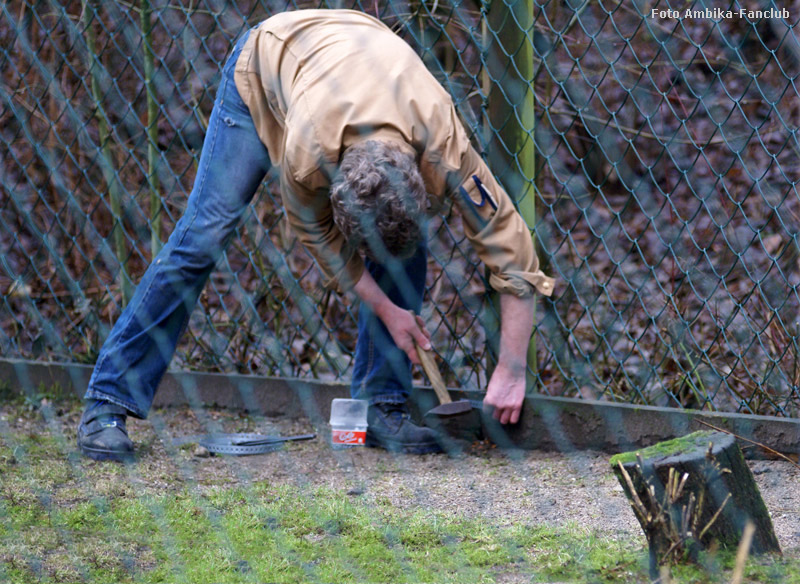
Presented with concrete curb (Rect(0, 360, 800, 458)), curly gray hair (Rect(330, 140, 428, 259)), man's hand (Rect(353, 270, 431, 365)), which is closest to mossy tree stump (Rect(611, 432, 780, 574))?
concrete curb (Rect(0, 360, 800, 458))

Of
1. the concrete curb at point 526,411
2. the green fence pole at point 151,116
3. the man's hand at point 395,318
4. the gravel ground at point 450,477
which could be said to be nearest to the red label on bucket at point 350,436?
the gravel ground at point 450,477

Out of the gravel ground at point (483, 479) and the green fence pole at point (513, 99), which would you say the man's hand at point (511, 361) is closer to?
the gravel ground at point (483, 479)

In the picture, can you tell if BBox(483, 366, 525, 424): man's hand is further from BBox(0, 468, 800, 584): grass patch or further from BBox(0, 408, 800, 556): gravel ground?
BBox(0, 468, 800, 584): grass patch

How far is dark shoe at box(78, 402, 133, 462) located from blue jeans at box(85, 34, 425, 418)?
0.12ft

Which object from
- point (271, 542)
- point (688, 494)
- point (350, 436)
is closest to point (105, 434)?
point (350, 436)

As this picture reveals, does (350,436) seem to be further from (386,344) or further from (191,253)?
(191,253)

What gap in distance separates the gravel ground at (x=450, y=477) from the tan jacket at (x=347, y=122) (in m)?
0.54

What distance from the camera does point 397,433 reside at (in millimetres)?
2979

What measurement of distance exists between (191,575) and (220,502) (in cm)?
48

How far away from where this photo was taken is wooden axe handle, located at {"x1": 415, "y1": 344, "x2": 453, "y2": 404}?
9.27 ft

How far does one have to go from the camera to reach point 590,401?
2.94m

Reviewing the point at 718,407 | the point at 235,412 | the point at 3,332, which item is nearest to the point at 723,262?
the point at 718,407

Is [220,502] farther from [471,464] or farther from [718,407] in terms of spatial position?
[718,407]

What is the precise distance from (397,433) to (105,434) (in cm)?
86
